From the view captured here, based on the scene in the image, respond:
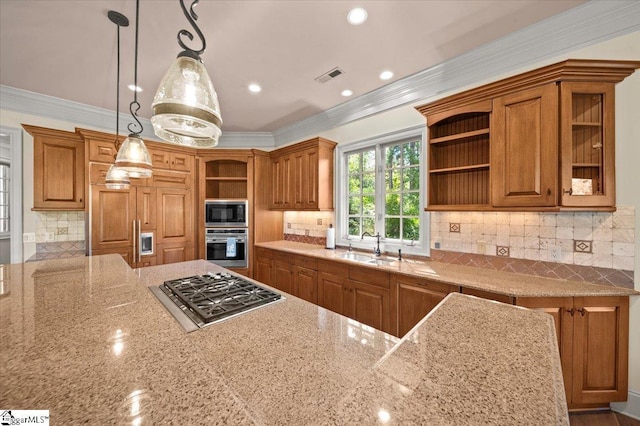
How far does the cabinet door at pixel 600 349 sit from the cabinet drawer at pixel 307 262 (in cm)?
229

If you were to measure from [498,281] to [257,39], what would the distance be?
9.06 feet

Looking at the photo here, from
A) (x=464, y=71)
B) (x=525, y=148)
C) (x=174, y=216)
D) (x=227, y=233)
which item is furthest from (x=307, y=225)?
(x=525, y=148)

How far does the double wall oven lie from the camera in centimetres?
414

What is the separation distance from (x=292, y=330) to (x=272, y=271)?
2.84 meters

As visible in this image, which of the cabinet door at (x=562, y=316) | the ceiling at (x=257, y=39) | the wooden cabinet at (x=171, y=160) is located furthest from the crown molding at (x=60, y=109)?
the cabinet door at (x=562, y=316)

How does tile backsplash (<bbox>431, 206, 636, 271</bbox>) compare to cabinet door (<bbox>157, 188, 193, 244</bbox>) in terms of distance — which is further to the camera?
cabinet door (<bbox>157, 188, 193, 244</bbox>)

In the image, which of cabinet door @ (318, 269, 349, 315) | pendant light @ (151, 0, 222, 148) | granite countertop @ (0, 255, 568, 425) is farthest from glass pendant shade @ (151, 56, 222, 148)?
cabinet door @ (318, 269, 349, 315)

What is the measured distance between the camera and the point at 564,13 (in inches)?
75.0

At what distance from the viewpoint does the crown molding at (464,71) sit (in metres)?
1.84

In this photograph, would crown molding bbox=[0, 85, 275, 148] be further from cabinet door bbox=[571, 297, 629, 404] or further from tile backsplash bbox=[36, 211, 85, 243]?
cabinet door bbox=[571, 297, 629, 404]

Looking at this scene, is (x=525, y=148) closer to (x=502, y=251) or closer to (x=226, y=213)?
(x=502, y=251)

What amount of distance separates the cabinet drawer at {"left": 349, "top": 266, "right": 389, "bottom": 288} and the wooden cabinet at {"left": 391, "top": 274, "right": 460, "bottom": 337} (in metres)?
0.09

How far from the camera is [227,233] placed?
418cm

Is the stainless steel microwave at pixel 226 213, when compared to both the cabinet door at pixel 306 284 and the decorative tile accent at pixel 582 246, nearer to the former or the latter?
the cabinet door at pixel 306 284
